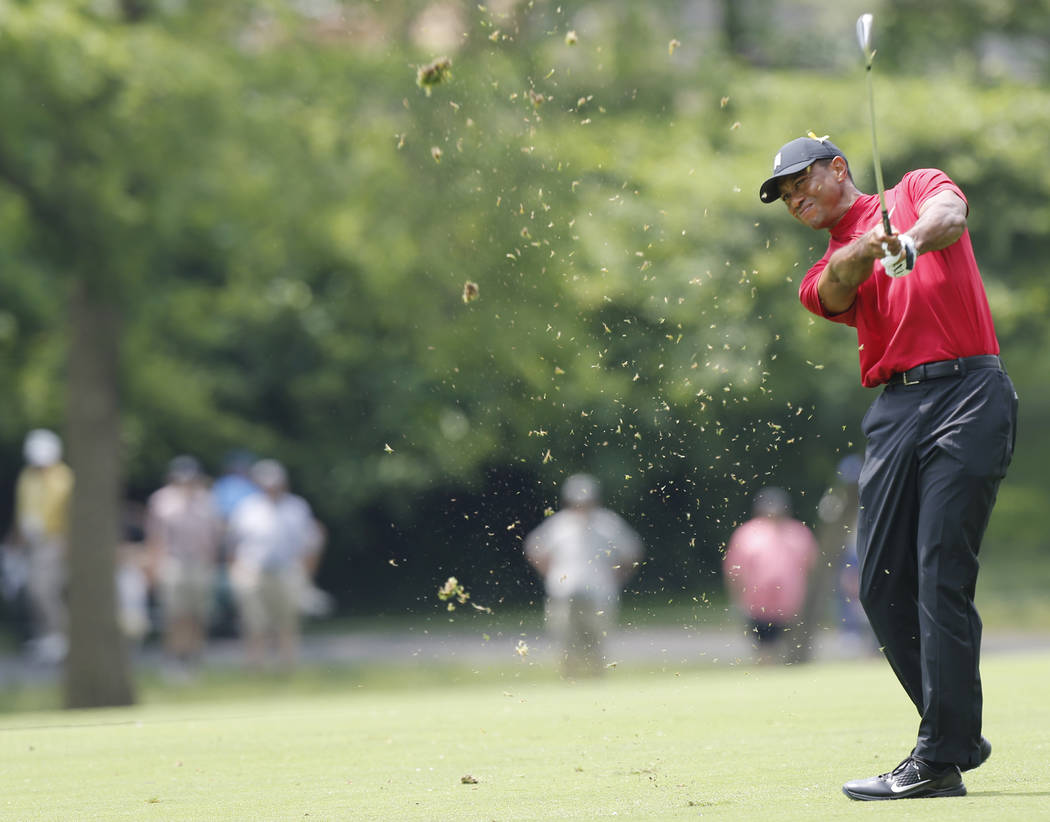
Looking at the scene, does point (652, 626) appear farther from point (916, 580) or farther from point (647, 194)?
point (916, 580)

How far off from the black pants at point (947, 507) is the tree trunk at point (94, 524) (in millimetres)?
10709

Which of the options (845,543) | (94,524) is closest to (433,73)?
(94,524)

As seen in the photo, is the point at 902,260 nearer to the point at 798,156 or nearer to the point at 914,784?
the point at 798,156

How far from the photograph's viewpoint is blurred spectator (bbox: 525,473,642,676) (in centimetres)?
1688

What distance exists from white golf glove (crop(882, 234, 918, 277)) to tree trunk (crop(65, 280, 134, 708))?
11.0 metres

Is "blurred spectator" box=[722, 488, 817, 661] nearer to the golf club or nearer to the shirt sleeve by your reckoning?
the shirt sleeve

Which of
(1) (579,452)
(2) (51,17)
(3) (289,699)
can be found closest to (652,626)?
(1) (579,452)

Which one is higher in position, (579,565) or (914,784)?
(579,565)

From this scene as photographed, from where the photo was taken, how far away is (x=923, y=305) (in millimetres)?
6219

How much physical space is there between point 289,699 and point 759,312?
20.9ft

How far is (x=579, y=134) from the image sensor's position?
62.3 feet

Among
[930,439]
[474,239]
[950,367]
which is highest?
[474,239]


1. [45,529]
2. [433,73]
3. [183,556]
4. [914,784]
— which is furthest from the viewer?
[45,529]

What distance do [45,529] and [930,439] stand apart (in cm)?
1585
